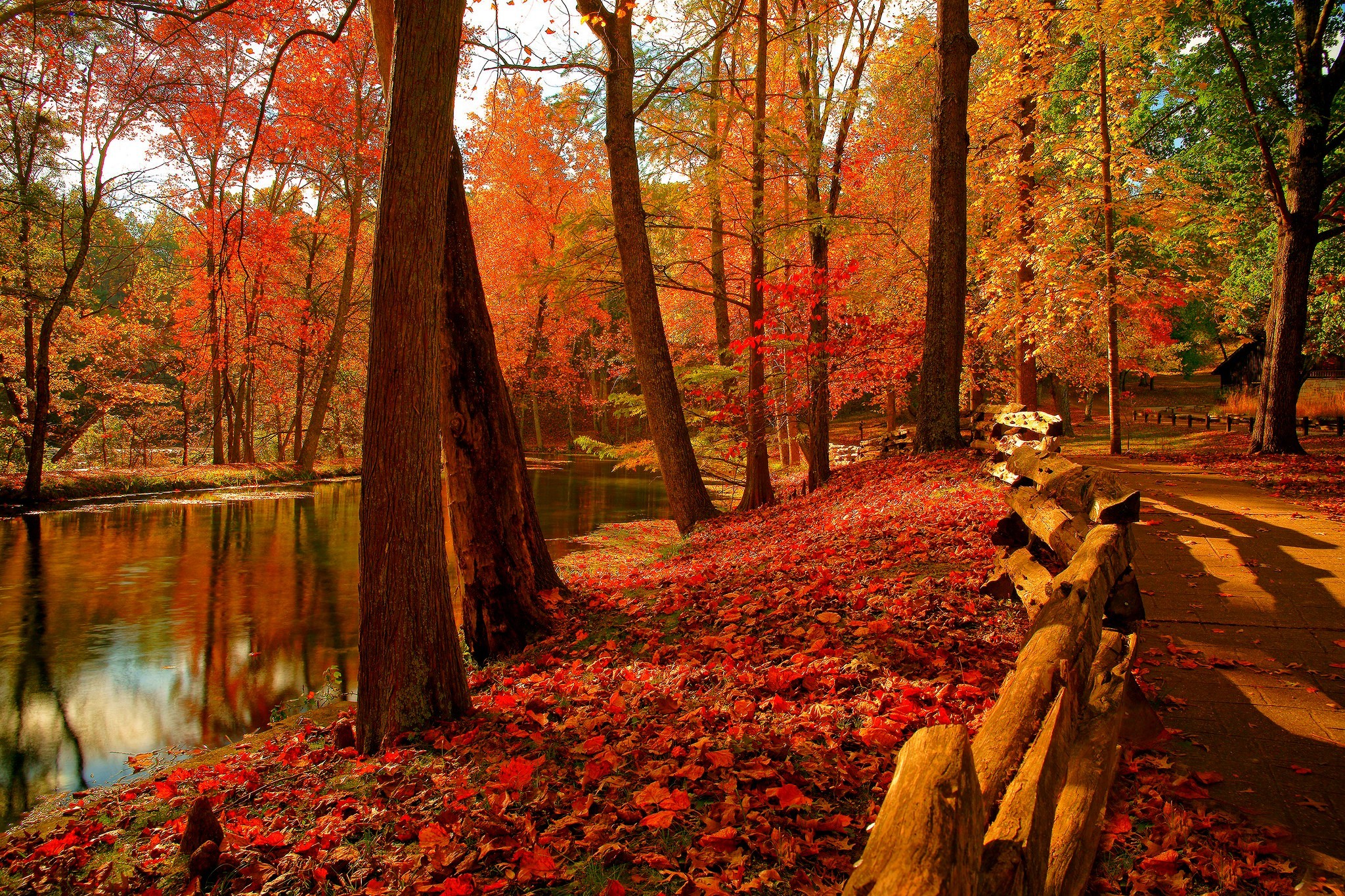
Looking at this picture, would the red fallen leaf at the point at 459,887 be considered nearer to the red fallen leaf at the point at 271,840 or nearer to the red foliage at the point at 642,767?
the red foliage at the point at 642,767

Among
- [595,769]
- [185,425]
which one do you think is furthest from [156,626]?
[185,425]

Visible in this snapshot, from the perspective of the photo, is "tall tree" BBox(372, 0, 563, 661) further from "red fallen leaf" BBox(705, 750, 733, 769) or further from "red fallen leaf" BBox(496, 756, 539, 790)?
A: "red fallen leaf" BBox(705, 750, 733, 769)

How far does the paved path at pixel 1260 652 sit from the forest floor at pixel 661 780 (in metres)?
0.28

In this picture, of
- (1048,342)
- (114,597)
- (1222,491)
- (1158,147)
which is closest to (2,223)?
(114,597)

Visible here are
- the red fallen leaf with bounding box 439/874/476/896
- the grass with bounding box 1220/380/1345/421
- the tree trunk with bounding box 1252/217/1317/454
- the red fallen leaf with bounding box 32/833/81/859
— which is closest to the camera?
the red fallen leaf with bounding box 439/874/476/896

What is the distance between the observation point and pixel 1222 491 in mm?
8688

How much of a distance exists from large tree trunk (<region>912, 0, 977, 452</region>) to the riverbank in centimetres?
2044

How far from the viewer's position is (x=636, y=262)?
9516mm

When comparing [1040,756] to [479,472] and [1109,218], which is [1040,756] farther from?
[1109,218]

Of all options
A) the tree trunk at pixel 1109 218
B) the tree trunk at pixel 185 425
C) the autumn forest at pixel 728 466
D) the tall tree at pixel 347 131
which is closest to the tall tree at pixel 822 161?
the autumn forest at pixel 728 466

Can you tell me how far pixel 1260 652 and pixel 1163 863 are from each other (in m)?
2.60

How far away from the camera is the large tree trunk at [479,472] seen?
5.77m

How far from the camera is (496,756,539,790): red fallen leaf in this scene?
3.04 meters

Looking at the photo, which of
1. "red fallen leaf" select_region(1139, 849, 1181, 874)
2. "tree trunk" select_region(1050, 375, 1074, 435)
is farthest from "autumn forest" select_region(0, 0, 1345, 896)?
"tree trunk" select_region(1050, 375, 1074, 435)
